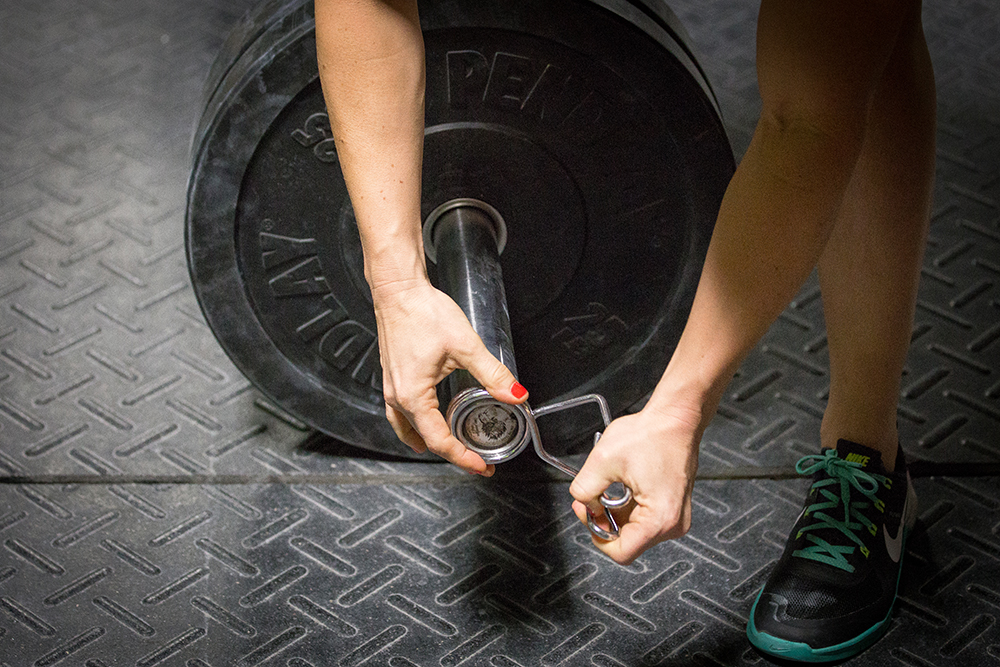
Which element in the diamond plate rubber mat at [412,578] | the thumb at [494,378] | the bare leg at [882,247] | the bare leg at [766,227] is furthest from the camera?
the diamond plate rubber mat at [412,578]

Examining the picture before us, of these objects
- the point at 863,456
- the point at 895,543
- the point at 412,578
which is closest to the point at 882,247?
the point at 863,456

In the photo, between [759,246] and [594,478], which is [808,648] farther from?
[759,246]

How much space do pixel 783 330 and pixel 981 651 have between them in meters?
0.60

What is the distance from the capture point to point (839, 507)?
124cm

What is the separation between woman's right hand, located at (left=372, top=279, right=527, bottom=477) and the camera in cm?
97

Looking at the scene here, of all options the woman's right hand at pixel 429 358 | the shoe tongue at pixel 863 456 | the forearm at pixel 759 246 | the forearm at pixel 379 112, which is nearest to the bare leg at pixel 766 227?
the forearm at pixel 759 246

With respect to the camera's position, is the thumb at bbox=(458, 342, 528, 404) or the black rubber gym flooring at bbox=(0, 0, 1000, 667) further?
the black rubber gym flooring at bbox=(0, 0, 1000, 667)

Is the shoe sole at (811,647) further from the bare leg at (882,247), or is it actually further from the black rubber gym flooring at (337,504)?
the bare leg at (882,247)

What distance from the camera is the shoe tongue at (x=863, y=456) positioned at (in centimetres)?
123

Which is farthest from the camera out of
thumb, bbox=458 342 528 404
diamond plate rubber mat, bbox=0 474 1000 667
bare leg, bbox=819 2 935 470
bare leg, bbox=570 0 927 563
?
diamond plate rubber mat, bbox=0 474 1000 667

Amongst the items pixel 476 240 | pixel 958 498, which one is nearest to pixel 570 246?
pixel 476 240

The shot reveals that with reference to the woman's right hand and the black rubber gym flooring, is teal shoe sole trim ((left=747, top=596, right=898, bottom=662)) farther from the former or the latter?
the woman's right hand

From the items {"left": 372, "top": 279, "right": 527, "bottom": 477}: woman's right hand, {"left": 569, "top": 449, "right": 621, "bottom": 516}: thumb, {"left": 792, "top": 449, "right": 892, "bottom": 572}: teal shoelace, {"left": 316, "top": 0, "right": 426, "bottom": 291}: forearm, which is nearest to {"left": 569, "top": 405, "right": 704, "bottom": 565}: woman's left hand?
{"left": 569, "top": 449, "right": 621, "bottom": 516}: thumb

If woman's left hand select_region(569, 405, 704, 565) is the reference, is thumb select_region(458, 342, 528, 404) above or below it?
above
